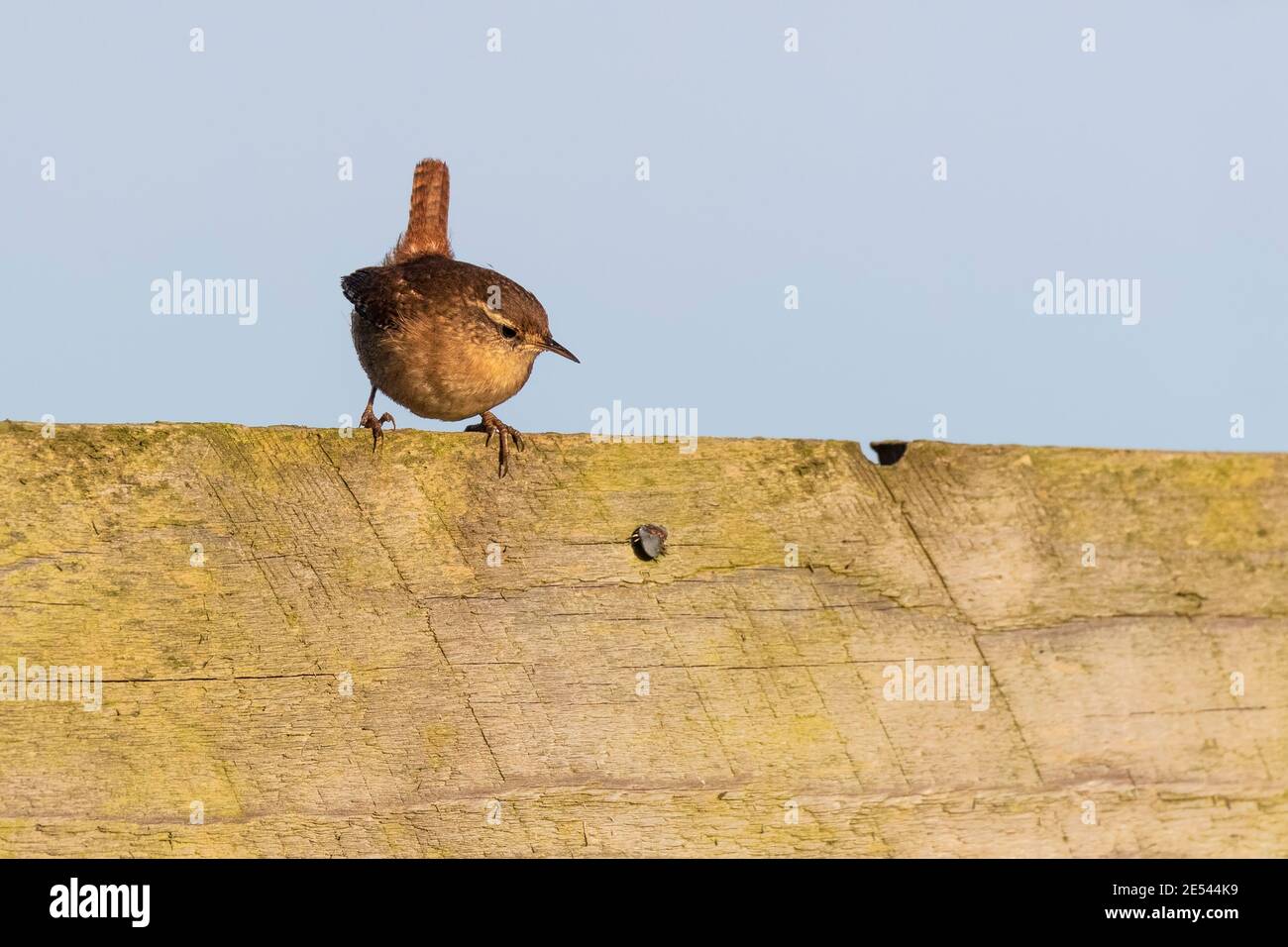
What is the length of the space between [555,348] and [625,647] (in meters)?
3.85

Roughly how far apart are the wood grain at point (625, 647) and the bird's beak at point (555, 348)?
11.9ft

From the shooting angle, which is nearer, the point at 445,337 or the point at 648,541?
the point at 648,541

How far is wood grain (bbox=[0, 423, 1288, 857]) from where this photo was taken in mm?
2367

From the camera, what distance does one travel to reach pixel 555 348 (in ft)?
20.4

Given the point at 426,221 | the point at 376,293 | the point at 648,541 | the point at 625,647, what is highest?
the point at 426,221

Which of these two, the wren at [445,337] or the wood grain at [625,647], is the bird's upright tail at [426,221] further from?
the wood grain at [625,647]

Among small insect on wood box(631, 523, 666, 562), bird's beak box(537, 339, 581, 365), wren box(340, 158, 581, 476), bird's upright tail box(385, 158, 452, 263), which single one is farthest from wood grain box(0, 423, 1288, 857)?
bird's upright tail box(385, 158, 452, 263)

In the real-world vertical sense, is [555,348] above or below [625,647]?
above

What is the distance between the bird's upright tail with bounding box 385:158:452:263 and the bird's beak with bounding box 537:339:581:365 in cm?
128

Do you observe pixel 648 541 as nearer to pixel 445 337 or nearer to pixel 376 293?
pixel 445 337

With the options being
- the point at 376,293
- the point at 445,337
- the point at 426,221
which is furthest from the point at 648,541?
the point at 426,221

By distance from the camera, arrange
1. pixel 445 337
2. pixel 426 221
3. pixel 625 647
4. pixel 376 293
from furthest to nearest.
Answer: pixel 426 221, pixel 376 293, pixel 445 337, pixel 625 647

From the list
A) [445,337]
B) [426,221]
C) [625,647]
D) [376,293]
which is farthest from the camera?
[426,221]
